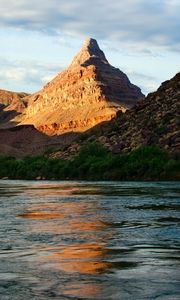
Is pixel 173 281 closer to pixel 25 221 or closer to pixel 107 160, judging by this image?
pixel 25 221

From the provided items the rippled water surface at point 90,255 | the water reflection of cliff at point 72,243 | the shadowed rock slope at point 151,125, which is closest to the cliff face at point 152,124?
the shadowed rock slope at point 151,125

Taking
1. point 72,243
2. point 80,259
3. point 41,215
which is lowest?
point 80,259

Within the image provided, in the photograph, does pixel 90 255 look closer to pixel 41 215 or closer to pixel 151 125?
pixel 41 215

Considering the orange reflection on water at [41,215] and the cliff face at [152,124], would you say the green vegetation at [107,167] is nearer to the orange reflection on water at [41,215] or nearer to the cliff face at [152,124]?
the cliff face at [152,124]

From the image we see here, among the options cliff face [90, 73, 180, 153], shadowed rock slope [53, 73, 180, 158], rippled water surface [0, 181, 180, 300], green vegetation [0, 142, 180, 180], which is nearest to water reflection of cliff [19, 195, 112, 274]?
rippled water surface [0, 181, 180, 300]

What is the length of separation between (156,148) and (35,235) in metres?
68.6

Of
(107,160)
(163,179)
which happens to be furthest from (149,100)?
(163,179)

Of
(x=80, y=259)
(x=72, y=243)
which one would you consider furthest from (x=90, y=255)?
(x=72, y=243)

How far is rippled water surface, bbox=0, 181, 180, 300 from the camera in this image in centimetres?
1052

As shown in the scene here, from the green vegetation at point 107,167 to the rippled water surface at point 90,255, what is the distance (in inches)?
2045

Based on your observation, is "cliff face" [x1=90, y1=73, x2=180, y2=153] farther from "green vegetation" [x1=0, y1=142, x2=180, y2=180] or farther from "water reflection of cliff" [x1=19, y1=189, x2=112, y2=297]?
"water reflection of cliff" [x1=19, y1=189, x2=112, y2=297]

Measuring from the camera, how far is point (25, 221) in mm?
22578

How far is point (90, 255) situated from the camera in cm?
1434

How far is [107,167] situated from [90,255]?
237ft
